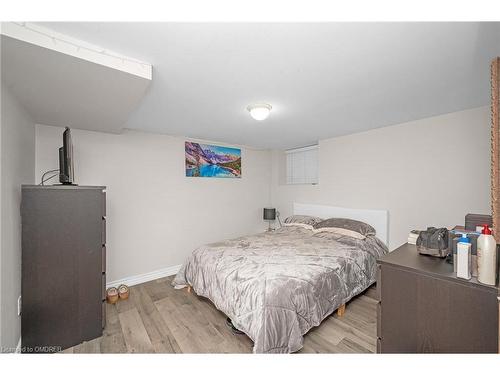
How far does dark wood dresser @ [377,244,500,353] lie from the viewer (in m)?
0.93

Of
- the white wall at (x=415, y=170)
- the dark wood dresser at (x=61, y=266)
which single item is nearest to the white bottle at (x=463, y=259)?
the white wall at (x=415, y=170)

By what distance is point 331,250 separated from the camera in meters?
2.46

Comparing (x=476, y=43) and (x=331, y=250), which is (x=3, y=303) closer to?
(x=331, y=250)

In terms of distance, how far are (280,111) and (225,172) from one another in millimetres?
1965

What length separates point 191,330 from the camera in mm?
1924

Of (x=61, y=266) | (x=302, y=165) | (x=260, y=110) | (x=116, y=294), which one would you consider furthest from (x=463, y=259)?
(x=302, y=165)

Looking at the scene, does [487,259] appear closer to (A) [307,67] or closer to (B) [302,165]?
(A) [307,67]

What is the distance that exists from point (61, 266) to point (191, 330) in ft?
4.21

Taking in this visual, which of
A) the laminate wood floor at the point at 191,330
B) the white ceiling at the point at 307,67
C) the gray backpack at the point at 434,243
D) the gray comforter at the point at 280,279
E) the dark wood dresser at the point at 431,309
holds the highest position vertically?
the white ceiling at the point at 307,67

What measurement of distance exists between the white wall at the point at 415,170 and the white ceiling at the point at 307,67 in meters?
0.27

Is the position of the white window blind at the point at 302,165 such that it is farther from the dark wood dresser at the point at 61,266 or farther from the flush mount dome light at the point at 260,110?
the dark wood dresser at the point at 61,266

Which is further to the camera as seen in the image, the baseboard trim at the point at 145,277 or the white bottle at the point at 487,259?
the baseboard trim at the point at 145,277

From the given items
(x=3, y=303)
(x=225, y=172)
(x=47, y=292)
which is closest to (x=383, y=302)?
(x=3, y=303)

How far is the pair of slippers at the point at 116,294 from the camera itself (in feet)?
7.97
